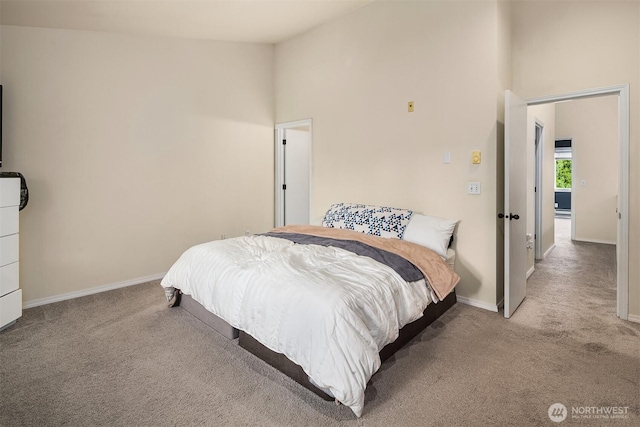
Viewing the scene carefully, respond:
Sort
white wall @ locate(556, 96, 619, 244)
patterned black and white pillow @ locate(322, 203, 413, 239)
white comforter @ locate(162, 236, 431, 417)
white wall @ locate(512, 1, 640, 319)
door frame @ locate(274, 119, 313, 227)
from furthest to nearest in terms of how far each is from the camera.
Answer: white wall @ locate(556, 96, 619, 244) → door frame @ locate(274, 119, 313, 227) → patterned black and white pillow @ locate(322, 203, 413, 239) → white wall @ locate(512, 1, 640, 319) → white comforter @ locate(162, 236, 431, 417)

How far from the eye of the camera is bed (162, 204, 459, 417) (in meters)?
1.75

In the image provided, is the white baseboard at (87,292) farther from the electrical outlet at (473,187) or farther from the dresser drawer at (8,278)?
the electrical outlet at (473,187)

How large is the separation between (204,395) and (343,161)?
3006 mm

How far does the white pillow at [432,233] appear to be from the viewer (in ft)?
10.0

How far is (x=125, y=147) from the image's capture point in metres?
3.70

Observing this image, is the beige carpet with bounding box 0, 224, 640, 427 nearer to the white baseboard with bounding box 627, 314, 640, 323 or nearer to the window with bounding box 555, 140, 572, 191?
the white baseboard with bounding box 627, 314, 640, 323

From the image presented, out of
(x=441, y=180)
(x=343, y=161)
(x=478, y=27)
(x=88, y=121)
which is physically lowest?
(x=441, y=180)

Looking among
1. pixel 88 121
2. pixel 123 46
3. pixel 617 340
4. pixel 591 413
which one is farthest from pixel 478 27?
pixel 88 121

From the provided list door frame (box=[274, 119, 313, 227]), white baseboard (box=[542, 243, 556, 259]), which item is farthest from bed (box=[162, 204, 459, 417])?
white baseboard (box=[542, 243, 556, 259])

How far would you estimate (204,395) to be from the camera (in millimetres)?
1920

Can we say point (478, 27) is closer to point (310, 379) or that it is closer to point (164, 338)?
point (310, 379)

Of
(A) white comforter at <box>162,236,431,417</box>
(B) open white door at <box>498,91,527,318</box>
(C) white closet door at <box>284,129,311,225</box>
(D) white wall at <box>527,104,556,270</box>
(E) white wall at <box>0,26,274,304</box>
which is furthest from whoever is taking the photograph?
(C) white closet door at <box>284,129,311,225</box>

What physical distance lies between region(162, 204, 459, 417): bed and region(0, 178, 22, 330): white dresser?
113 centimetres

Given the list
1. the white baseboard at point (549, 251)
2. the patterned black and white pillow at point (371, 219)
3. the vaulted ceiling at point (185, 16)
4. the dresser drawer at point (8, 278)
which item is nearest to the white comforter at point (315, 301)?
the patterned black and white pillow at point (371, 219)
